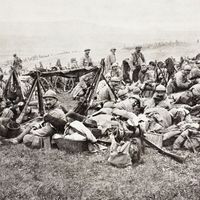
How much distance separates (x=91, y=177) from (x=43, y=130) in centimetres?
204

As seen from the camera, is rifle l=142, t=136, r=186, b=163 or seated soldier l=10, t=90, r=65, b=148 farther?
seated soldier l=10, t=90, r=65, b=148

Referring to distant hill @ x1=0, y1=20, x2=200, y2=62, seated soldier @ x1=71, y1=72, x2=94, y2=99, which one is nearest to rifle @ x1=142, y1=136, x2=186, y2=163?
seated soldier @ x1=71, y1=72, x2=94, y2=99

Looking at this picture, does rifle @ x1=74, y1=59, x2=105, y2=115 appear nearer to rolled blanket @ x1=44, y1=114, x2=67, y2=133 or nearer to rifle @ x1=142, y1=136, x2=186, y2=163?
rolled blanket @ x1=44, y1=114, x2=67, y2=133

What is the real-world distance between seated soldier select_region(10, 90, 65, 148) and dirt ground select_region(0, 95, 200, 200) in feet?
1.41

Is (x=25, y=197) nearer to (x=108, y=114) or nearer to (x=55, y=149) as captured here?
(x=55, y=149)

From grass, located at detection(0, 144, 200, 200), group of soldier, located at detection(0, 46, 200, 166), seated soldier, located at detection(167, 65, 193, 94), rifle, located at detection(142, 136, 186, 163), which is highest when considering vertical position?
seated soldier, located at detection(167, 65, 193, 94)

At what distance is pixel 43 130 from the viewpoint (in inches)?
267

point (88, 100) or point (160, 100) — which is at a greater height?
point (160, 100)

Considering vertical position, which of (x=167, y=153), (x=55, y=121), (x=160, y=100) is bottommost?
(x=167, y=153)

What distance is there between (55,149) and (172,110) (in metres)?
2.87

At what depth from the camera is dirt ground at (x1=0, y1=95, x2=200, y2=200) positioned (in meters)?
4.49

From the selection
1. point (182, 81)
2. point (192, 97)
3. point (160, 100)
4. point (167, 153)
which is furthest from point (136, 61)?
point (167, 153)

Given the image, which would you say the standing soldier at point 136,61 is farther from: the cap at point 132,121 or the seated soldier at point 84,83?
the cap at point 132,121

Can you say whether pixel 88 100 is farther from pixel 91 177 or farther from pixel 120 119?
pixel 91 177
